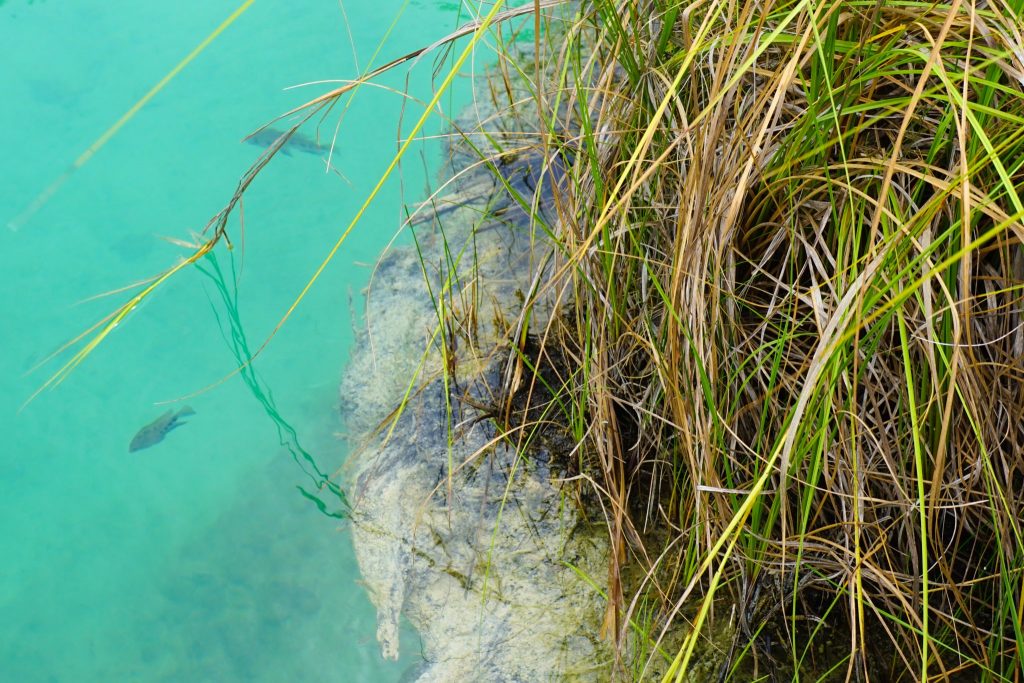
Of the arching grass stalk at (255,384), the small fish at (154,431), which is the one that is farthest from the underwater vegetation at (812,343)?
the small fish at (154,431)

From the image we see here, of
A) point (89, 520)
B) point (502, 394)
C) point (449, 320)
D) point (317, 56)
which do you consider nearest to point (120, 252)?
point (89, 520)

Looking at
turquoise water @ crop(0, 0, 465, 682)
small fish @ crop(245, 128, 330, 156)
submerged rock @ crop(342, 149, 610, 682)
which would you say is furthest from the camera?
small fish @ crop(245, 128, 330, 156)

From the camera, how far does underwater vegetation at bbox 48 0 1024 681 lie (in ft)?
3.23

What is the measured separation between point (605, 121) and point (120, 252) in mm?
1429

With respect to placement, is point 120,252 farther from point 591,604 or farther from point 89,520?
point 591,604

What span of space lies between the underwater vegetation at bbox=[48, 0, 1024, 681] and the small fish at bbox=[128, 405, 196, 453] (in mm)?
912

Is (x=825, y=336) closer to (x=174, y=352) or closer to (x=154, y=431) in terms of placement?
(x=154, y=431)

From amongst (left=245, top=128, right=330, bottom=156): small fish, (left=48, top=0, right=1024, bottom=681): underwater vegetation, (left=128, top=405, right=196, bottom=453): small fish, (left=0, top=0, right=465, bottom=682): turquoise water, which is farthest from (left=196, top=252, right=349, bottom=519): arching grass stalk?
(left=48, top=0, right=1024, bottom=681): underwater vegetation

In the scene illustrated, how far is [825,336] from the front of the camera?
2.89ft

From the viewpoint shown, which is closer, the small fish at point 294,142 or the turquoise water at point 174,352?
the turquoise water at point 174,352

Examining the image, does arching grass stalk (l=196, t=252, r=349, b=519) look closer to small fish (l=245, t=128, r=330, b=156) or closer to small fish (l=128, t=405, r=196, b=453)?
small fish (l=128, t=405, r=196, b=453)

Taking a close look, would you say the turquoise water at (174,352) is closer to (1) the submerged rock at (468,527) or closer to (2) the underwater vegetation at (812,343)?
(1) the submerged rock at (468,527)

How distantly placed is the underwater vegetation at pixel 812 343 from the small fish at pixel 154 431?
2.99ft

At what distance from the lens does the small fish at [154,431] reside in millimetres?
1816
